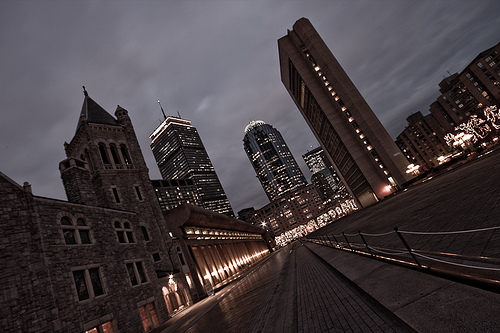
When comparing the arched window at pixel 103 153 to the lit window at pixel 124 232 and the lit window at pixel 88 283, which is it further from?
the lit window at pixel 88 283

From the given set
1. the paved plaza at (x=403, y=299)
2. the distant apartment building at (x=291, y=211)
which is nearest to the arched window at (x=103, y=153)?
the paved plaza at (x=403, y=299)

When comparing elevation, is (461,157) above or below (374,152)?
below

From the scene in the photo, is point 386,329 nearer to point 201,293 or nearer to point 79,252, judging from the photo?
point 79,252

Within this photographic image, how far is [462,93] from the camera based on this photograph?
8669 cm

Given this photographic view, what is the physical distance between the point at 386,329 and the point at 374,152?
72092 mm

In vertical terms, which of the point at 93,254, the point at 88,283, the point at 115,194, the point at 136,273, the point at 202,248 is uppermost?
the point at 115,194

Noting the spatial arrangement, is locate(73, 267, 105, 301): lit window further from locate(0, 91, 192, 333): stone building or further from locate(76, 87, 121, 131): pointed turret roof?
locate(76, 87, 121, 131): pointed turret roof

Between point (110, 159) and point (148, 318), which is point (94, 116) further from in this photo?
point (148, 318)

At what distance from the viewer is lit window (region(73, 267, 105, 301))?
46.5ft

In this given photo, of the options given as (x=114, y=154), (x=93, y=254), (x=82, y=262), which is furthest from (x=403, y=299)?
(x=114, y=154)

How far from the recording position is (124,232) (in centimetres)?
1997

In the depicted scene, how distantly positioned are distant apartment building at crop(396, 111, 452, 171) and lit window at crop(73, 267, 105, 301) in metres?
124

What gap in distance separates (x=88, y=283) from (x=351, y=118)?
72.9 m

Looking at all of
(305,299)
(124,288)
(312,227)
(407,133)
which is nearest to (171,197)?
(312,227)
